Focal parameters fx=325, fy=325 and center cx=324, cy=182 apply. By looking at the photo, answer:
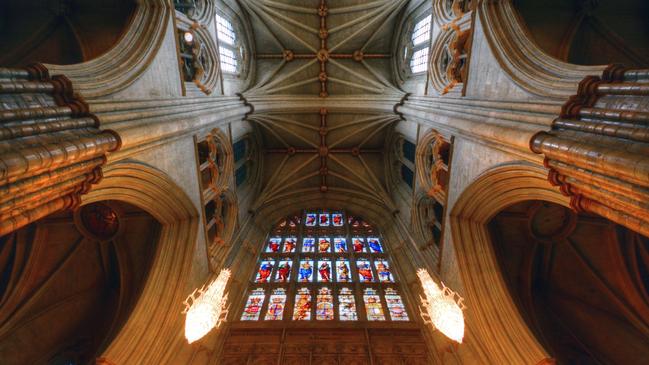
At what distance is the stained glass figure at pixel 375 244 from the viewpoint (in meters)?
12.4

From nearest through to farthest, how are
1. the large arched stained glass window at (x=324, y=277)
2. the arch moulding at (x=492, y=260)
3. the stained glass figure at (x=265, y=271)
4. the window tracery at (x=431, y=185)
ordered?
the arch moulding at (x=492, y=260), the large arched stained glass window at (x=324, y=277), the window tracery at (x=431, y=185), the stained glass figure at (x=265, y=271)

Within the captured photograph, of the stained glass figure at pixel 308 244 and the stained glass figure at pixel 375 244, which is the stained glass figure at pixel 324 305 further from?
the stained glass figure at pixel 375 244

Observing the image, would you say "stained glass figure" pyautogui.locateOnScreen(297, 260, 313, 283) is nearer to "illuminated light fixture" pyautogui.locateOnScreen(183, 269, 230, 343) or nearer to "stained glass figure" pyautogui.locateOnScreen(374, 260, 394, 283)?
"stained glass figure" pyautogui.locateOnScreen(374, 260, 394, 283)

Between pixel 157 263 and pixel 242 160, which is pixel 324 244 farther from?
pixel 157 263

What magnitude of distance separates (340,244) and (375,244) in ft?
4.55

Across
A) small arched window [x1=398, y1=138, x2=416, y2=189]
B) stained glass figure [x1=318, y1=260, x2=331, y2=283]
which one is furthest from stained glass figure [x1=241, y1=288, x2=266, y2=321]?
small arched window [x1=398, y1=138, x2=416, y2=189]

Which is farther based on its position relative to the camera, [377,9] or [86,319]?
[377,9]

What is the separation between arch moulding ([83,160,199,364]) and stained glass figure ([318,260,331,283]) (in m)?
4.33

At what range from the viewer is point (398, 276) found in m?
10.4

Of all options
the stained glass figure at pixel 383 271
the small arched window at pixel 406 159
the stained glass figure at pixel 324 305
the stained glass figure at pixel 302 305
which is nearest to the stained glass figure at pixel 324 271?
the stained glass figure at pixel 324 305

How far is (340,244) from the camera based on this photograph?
12.7m

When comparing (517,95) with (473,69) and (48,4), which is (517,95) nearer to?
(473,69)

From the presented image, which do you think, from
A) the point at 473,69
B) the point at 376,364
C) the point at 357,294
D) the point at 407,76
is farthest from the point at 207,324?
the point at 407,76

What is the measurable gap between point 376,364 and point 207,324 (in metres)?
4.14
